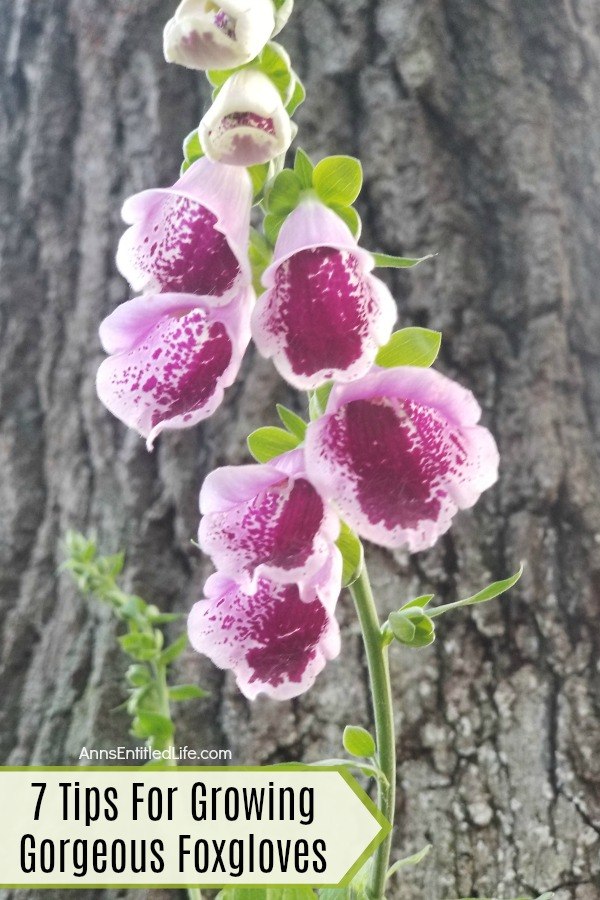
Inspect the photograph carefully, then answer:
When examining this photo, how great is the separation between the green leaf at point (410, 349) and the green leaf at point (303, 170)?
0.11 metres

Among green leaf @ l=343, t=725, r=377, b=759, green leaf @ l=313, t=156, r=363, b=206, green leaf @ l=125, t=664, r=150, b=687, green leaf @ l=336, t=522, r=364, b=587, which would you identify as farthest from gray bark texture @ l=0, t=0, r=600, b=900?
green leaf @ l=313, t=156, r=363, b=206

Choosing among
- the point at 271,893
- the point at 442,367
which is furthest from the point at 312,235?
the point at 442,367

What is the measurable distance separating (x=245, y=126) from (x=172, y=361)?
14 centimetres

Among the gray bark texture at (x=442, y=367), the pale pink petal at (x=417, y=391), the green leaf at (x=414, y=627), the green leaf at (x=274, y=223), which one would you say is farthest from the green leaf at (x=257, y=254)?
the gray bark texture at (x=442, y=367)

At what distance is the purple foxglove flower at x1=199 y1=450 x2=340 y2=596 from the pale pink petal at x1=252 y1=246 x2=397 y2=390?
0.19ft

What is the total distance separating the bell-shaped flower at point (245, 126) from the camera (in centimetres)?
44

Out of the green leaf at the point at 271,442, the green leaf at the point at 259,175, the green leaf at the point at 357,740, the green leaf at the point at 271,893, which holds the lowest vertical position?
the green leaf at the point at 271,893

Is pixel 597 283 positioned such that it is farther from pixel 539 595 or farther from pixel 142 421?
pixel 142 421

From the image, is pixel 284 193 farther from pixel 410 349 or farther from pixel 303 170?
pixel 410 349

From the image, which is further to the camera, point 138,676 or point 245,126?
point 138,676

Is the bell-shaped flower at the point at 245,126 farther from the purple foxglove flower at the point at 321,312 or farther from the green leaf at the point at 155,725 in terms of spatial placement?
the green leaf at the point at 155,725

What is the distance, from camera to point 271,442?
52 cm

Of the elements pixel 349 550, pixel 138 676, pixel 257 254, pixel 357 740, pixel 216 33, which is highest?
pixel 216 33

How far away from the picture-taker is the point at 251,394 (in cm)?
107
